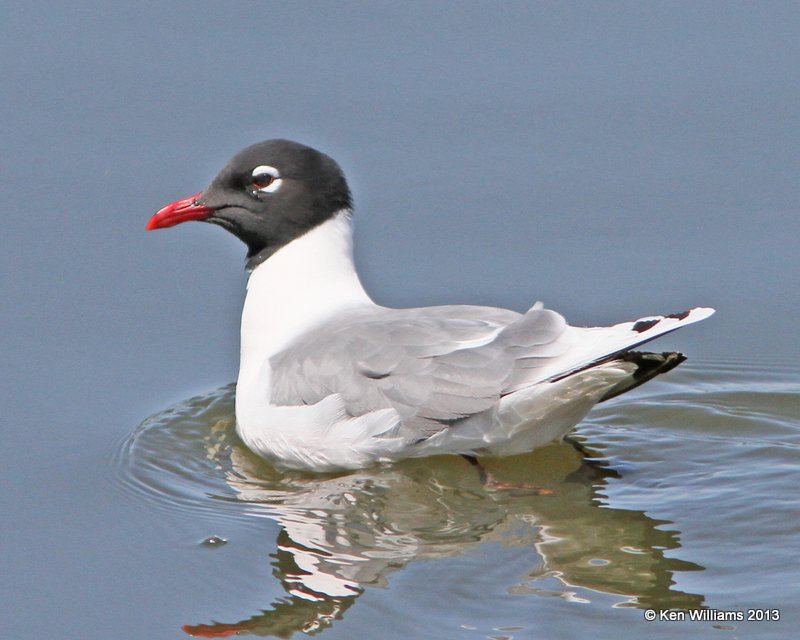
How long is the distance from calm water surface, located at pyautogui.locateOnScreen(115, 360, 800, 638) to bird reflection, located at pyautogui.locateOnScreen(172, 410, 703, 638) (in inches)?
0.4

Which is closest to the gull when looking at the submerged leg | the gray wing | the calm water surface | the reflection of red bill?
the gray wing

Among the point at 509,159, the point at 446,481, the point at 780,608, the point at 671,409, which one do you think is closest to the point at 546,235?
the point at 509,159

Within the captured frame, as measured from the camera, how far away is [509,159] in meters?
11.0

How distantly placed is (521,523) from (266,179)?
8.70 feet

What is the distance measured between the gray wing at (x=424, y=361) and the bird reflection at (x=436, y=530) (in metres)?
0.45

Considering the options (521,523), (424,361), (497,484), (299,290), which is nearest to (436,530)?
(521,523)

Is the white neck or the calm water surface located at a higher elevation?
the white neck

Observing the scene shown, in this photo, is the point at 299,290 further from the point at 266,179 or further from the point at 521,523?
the point at 521,523

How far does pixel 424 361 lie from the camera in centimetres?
767

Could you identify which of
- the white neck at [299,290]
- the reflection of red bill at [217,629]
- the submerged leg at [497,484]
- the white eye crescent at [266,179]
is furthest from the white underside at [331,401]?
the reflection of red bill at [217,629]

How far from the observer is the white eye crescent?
8.75m

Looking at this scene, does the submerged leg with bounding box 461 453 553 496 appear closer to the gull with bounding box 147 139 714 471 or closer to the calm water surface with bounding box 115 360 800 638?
the calm water surface with bounding box 115 360 800 638

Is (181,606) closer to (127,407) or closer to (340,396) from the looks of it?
(340,396)

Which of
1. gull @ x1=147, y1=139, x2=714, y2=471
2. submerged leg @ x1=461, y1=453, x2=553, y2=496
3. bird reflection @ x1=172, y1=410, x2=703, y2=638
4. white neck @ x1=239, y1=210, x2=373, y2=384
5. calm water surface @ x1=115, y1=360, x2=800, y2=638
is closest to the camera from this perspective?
calm water surface @ x1=115, y1=360, x2=800, y2=638
